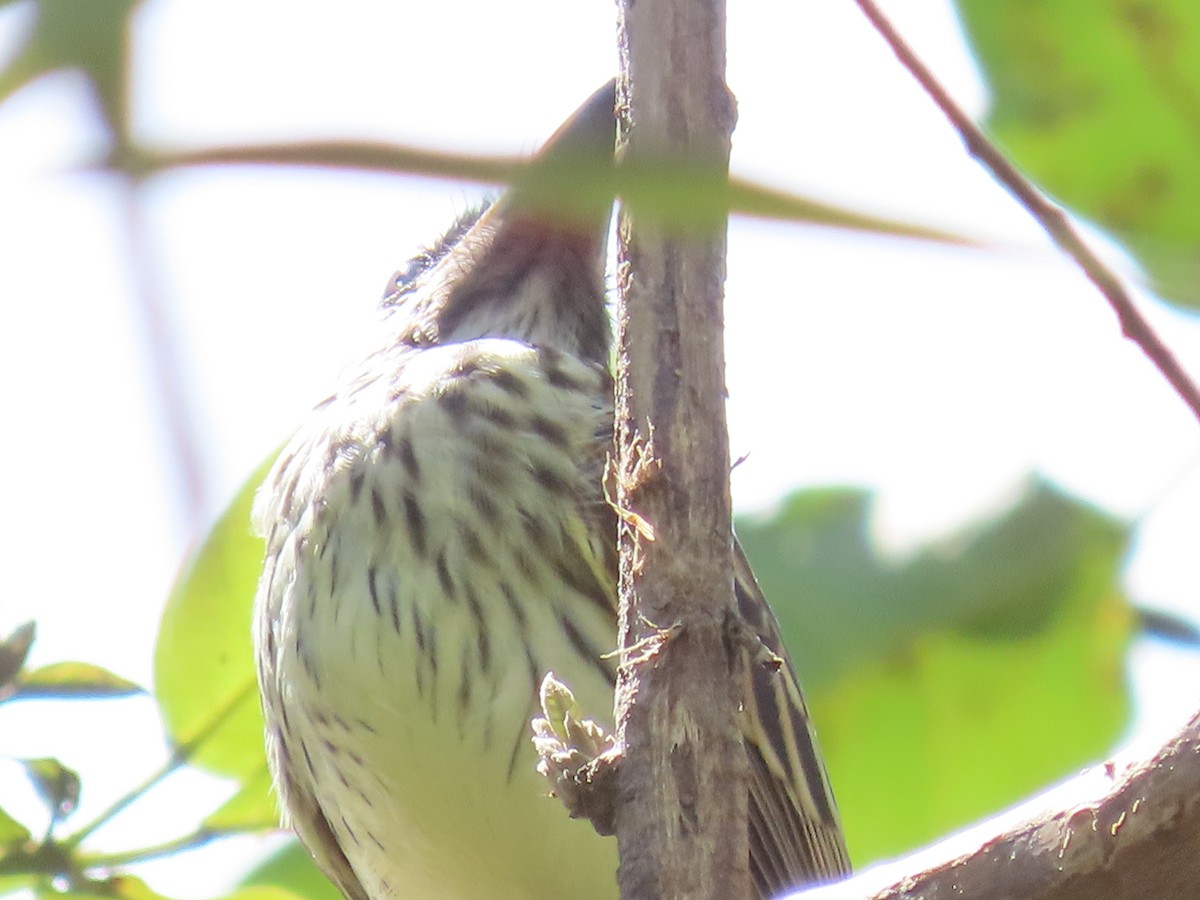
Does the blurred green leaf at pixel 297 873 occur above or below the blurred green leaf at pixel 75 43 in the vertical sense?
above

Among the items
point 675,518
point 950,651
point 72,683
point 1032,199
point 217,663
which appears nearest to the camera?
point 1032,199

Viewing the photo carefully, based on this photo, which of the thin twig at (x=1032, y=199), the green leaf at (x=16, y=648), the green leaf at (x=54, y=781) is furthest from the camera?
the green leaf at (x=54, y=781)

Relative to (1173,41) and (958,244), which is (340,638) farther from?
(958,244)

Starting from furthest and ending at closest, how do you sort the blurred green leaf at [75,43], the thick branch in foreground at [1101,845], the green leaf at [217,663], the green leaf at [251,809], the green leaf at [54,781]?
the green leaf at [251,809] → the green leaf at [217,663] → the green leaf at [54,781] → the thick branch in foreground at [1101,845] → the blurred green leaf at [75,43]

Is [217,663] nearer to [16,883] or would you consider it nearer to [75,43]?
[16,883]

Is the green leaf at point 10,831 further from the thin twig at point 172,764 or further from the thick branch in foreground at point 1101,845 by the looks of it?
the thick branch in foreground at point 1101,845

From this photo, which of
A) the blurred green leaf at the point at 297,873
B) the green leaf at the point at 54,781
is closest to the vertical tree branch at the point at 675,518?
the green leaf at the point at 54,781

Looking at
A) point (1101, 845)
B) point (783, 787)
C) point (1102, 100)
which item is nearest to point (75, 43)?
point (1101, 845)

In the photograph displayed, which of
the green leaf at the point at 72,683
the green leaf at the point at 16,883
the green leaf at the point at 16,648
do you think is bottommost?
the green leaf at the point at 16,883
